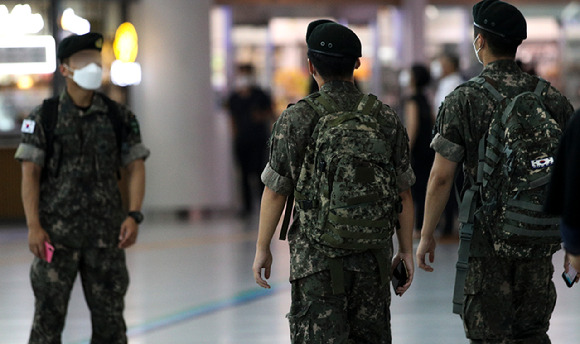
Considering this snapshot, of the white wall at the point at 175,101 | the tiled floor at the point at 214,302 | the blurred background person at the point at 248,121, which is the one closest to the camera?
the tiled floor at the point at 214,302

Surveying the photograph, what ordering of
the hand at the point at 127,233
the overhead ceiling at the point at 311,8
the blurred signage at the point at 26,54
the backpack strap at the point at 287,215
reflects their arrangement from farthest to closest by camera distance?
the overhead ceiling at the point at 311,8, the blurred signage at the point at 26,54, the hand at the point at 127,233, the backpack strap at the point at 287,215

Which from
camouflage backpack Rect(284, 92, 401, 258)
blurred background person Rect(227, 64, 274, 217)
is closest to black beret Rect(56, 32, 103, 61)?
camouflage backpack Rect(284, 92, 401, 258)

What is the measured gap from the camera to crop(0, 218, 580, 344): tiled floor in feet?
19.4

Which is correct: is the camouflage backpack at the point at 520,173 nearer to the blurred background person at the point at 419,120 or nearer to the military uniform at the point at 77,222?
the military uniform at the point at 77,222

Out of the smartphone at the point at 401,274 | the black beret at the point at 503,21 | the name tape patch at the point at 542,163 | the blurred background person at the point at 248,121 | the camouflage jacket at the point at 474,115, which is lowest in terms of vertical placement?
the blurred background person at the point at 248,121

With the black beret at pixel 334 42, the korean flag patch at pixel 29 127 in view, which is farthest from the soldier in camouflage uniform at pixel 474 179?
the korean flag patch at pixel 29 127

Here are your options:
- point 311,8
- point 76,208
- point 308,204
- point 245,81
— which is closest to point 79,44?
point 76,208

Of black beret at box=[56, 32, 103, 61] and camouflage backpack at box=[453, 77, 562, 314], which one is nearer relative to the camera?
camouflage backpack at box=[453, 77, 562, 314]

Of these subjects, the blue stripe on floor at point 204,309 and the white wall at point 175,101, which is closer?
the blue stripe on floor at point 204,309

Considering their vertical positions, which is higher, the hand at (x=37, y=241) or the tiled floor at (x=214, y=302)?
the hand at (x=37, y=241)

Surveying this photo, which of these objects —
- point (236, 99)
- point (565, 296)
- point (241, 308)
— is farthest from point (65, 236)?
point (236, 99)

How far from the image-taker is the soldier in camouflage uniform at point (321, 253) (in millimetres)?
3463

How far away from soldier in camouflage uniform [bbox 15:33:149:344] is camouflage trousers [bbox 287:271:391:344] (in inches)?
54.7

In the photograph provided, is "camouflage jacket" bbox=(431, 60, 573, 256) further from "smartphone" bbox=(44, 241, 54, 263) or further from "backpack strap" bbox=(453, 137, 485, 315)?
"smartphone" bbox=(44, 241, 54, 263)
